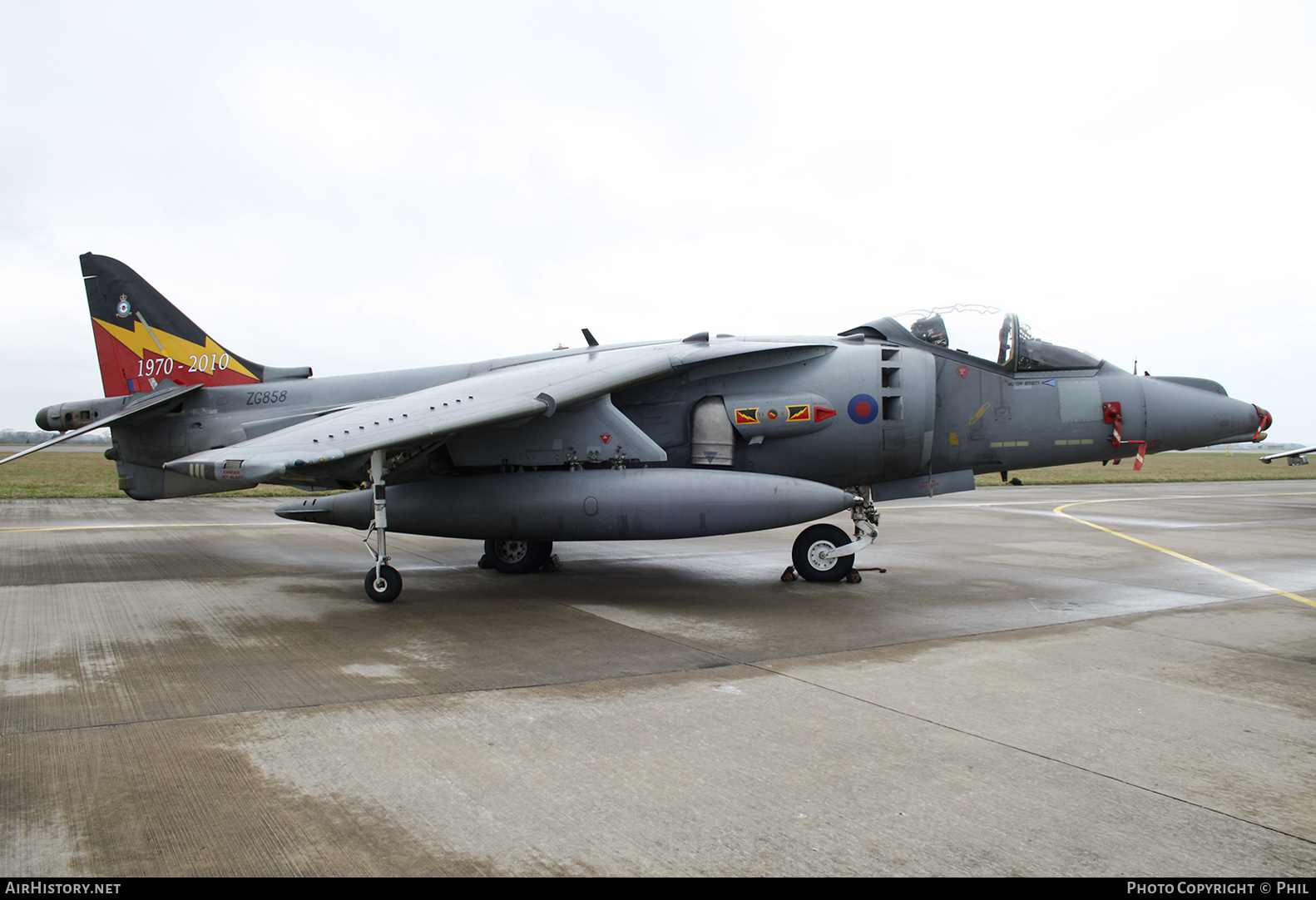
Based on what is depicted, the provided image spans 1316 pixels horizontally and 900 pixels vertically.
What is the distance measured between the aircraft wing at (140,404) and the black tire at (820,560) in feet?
26.7

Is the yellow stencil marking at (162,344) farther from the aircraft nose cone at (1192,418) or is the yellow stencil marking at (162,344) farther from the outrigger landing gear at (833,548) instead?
the aircraft nose cone at (1192,418)

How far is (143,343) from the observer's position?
10.6 meters

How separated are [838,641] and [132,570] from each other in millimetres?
8496

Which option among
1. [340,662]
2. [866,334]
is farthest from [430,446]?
[866,334]

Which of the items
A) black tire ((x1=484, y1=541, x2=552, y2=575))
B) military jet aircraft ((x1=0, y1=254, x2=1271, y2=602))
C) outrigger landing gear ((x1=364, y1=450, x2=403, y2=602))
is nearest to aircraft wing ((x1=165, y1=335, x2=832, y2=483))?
military jet aircraft ((x1=0, y1=254, x2=1271, y2=602))

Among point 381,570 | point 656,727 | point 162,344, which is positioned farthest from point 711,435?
point 162,344

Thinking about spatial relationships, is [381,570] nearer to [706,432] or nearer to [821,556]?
[706,432]

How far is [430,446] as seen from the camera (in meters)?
7.89

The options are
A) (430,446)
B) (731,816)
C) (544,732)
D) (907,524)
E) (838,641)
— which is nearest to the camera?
(731,816)

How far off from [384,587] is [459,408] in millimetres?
1867

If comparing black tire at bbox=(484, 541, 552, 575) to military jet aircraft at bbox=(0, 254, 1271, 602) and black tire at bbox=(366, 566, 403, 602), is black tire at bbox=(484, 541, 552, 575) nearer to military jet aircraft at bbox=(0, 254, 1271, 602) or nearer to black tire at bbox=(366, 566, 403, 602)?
military jet aircraft at bbox=(0, 254, 1271, 602)

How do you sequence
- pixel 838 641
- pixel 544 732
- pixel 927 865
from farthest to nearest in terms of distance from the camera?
pixel 838 641 → pixel 544 732 → pixel 927 865

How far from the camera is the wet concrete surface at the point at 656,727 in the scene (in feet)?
9.23

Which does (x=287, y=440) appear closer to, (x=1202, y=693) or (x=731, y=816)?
(x=731, y=816)
